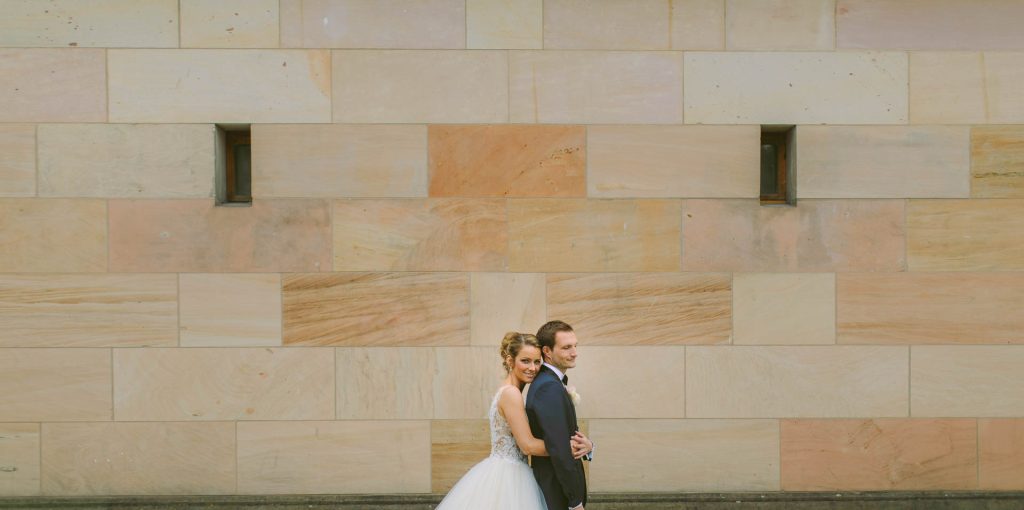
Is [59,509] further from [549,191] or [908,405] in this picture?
[908,405]

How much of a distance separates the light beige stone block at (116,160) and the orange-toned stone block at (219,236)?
12 centimetres

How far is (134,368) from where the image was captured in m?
5.62

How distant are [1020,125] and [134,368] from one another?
7576mm

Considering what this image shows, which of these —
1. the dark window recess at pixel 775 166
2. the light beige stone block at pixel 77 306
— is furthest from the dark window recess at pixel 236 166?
the dark window recess at pixel 775 166

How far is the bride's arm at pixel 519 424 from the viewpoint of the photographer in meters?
4.36

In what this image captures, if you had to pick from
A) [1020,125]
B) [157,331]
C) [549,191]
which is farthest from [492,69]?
[1020,125]

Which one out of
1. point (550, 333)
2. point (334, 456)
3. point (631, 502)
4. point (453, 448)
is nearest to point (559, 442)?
point (550, 333)

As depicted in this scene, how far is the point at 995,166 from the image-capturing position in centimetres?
566

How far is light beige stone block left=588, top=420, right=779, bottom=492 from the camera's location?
565 centimetres

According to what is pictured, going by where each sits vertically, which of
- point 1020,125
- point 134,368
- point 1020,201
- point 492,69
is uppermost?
point 492,69

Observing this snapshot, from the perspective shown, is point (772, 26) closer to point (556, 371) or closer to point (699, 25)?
point (699, 25)

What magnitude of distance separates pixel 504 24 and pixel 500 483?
3571 millimetres

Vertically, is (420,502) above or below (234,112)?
below

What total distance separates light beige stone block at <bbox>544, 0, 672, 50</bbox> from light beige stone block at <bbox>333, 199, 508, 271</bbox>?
1473mm
